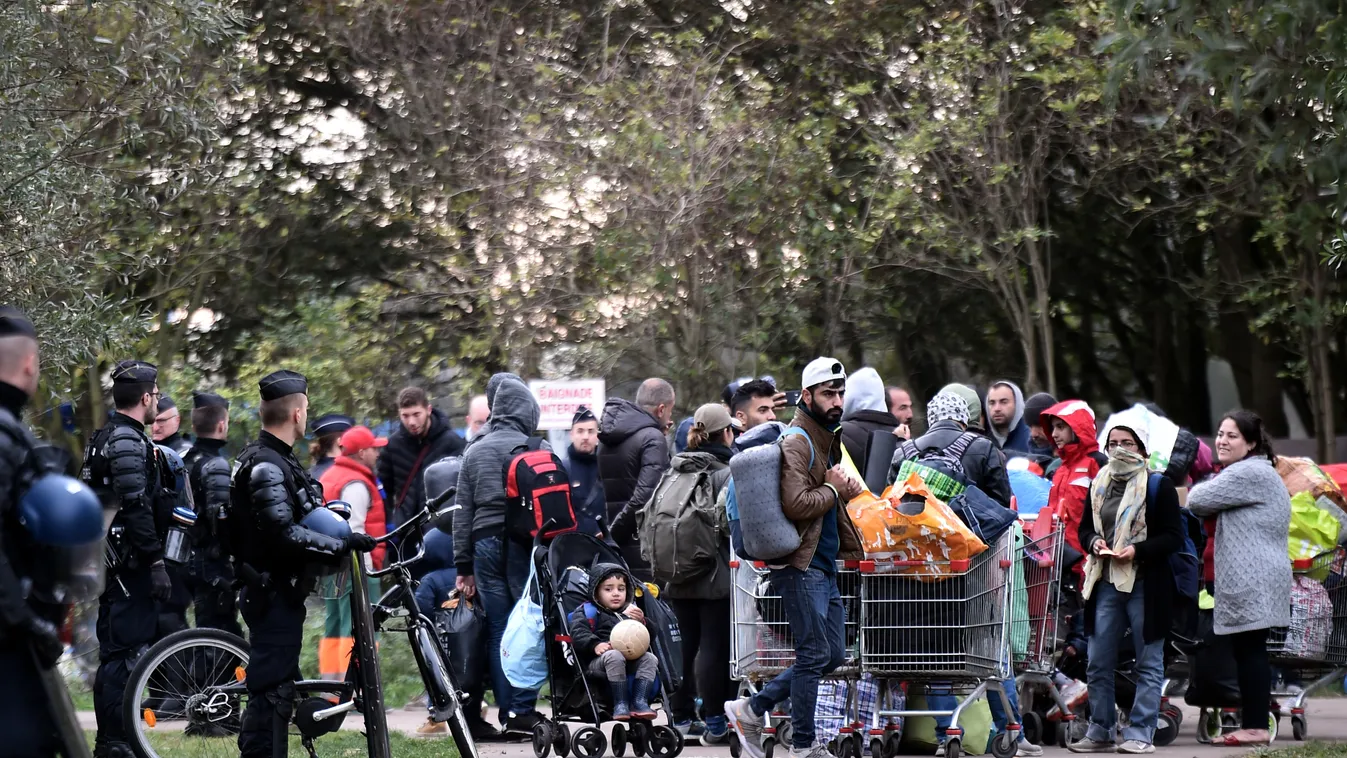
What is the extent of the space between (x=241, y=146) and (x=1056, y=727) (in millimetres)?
13629

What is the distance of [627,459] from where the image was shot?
11.5 metres

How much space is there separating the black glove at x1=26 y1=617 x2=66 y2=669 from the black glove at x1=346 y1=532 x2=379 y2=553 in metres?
2.33

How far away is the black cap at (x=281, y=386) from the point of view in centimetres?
780

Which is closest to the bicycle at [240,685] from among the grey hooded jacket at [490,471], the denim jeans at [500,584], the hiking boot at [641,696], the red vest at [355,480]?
the hiking boot at [641,696]

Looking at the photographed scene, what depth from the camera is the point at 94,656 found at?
1291 cm

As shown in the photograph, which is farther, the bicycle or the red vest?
the red vest

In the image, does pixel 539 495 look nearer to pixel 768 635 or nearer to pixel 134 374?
pixel 768 635

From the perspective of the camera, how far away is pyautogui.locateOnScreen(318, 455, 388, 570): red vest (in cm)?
1231

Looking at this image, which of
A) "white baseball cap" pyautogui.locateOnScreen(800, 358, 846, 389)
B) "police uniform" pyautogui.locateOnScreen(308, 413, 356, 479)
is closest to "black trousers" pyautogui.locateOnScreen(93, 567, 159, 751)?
"police uniform" pyautogui.locateOnScreen(308, 413, 356, 479)

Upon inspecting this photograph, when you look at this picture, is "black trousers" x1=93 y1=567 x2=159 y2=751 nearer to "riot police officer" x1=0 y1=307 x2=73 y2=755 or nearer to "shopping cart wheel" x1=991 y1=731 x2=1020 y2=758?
"riot police officer" x1=0 y1=307 x2=73 y2=755

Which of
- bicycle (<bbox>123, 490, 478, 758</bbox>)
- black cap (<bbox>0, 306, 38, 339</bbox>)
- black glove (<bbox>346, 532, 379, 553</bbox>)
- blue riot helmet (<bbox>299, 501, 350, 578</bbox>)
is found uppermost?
black cap (<bbox>0, 306, 38, 339</bbox>)

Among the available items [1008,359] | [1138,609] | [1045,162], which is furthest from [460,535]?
[1008,359]

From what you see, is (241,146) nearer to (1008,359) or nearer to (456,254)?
(456,254)

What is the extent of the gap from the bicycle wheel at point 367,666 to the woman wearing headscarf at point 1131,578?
13.7ft
